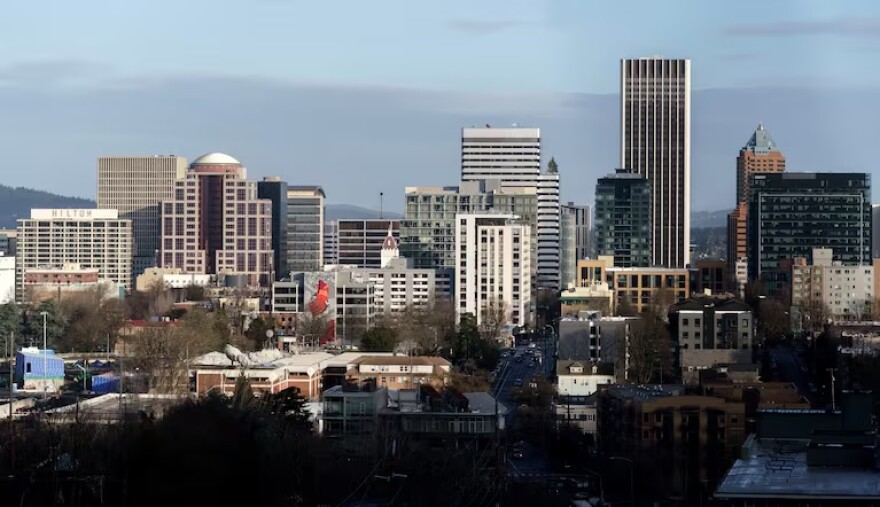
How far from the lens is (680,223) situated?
336 feet

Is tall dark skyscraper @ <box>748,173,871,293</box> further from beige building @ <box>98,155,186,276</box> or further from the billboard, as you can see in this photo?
beige building @ <box>98,155,186,276</box>

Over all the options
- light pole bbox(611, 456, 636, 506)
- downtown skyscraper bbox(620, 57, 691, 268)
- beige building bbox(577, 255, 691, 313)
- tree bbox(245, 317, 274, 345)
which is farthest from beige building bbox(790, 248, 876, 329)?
light pole bbox(611, 456, 636, 506)

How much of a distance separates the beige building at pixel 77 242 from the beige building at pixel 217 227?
230 cm

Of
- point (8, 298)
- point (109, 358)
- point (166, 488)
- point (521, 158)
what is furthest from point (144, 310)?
point (166, 488)

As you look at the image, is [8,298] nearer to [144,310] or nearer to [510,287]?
[144,310]

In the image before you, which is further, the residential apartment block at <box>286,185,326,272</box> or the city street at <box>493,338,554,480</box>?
the residential apartment block at <box>286,185,326,272</box>

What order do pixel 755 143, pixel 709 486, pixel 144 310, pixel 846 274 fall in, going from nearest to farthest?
pixel 709 486 → pixel 846 274 → pixel 144 310 → pixel 755 143

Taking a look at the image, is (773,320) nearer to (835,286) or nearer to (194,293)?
(835,286)

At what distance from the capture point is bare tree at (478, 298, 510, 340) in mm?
65500

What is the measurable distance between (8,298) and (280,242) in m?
27.9

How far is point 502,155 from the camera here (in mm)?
101062

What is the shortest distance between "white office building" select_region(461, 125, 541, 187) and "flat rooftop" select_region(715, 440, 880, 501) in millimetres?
74932

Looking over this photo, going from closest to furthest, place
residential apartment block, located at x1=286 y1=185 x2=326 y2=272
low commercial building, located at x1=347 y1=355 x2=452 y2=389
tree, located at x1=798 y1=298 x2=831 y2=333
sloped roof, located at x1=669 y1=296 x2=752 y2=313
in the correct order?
low commercial building, located at x1=347 y1=355 x2=452 y2=389 → sloped roof, located at x1=669 y1=296 x2=752 y2=313 → tree, located at x1=798 y1=298 x2=831 y2=333 → residential apartment block, located at x1=286 y1=185 x2=326 y2=272

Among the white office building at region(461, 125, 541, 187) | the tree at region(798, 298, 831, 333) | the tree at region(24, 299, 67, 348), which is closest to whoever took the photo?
the tree at region(24, 299, 67, 348)
